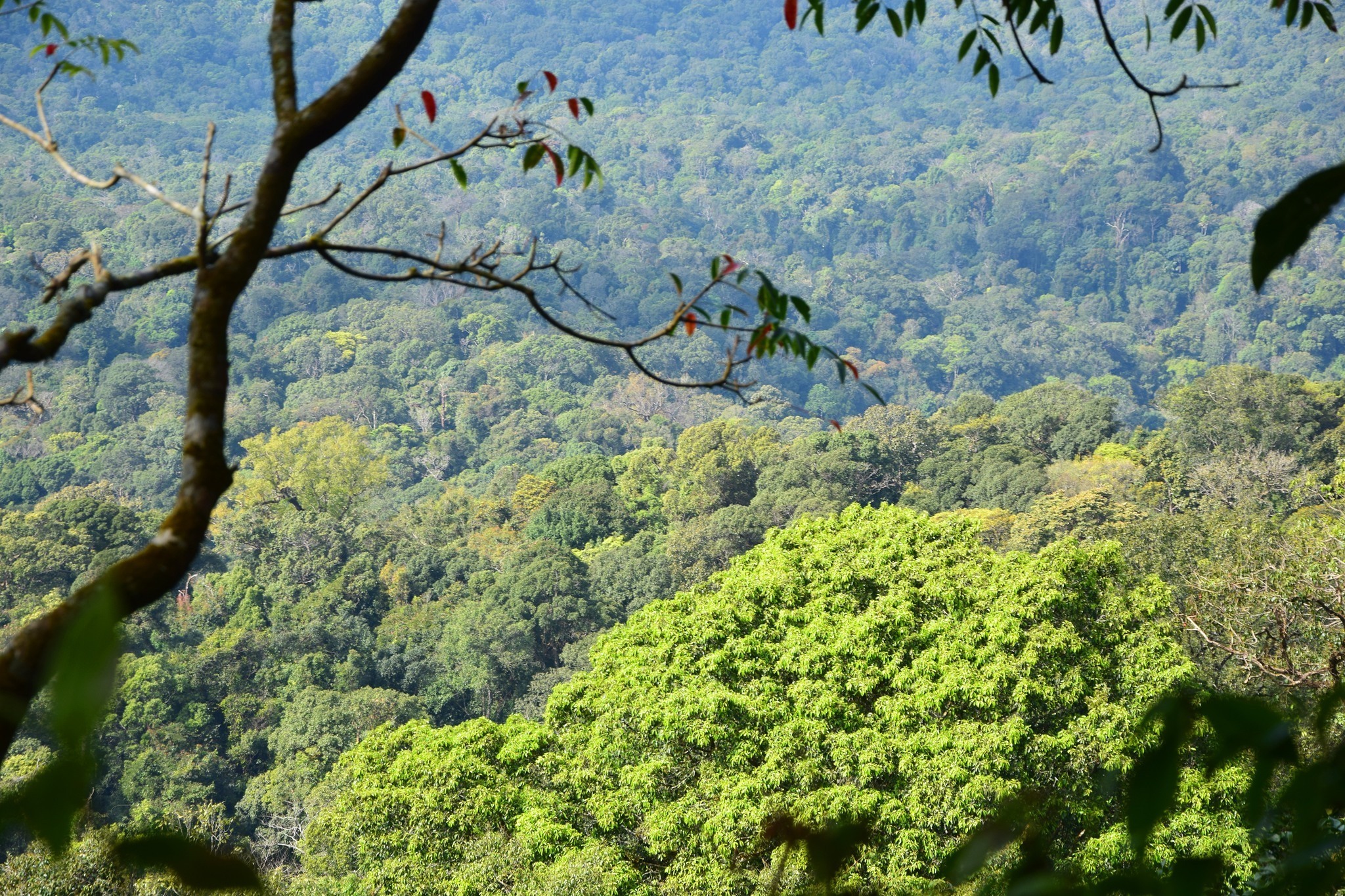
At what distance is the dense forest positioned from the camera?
852 cm

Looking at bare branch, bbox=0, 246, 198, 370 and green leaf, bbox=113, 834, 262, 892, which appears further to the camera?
bare branch, bbox=0, 246, 198, 370

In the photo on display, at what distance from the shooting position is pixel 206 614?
23328mm

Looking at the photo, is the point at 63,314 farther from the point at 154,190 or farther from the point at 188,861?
the point at 188,861

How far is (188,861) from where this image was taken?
1.53 ft

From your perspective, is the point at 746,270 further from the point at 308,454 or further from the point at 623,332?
the point at 623,332

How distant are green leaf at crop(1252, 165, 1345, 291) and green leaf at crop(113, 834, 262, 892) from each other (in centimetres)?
62

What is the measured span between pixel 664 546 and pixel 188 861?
2352 centimetres

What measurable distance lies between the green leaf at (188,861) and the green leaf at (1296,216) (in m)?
0.62

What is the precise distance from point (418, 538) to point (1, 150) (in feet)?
226

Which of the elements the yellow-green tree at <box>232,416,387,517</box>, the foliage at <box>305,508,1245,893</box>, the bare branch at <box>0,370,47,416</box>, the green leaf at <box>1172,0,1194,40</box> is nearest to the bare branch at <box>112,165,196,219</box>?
the bare branch at <box>0,370,47,416</box>

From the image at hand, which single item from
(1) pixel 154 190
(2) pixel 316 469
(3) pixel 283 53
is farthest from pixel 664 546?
(3) pixel 283 53

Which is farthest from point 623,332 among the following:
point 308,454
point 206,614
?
point 206,614

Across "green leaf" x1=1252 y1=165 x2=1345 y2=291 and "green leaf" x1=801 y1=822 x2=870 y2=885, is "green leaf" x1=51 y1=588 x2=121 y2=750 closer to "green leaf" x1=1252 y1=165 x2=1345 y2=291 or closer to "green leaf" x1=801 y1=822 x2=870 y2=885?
"green leaf" x1=801 y1=822 x2=870 y2=885

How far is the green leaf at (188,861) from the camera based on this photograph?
46 centimetres
